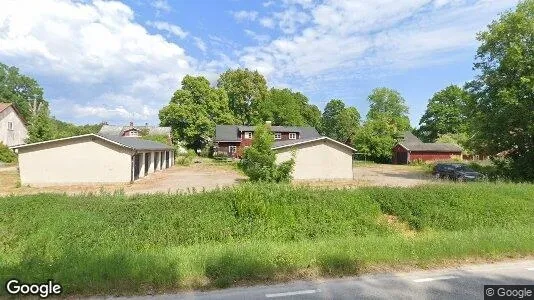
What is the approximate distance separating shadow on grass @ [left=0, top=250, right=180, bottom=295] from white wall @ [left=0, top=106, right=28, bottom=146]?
1840 inches

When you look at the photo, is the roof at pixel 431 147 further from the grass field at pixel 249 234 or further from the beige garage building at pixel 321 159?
the grass field at pixel 249 234

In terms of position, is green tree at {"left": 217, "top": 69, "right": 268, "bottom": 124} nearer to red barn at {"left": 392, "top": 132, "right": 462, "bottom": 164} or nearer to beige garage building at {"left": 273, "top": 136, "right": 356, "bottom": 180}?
red barn at {"left": 392, "top": 132, "right": 462, "bottom": 164}

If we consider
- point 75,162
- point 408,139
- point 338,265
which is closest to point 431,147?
point 408,139

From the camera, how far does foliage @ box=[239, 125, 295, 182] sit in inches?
875

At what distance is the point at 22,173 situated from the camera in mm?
24375

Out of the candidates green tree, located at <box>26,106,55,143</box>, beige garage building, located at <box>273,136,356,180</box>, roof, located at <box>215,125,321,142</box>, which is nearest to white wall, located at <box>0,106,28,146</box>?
green tree, located at <box>26,106,55,143</box>

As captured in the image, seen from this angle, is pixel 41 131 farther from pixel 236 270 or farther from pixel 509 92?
pixel 509 92

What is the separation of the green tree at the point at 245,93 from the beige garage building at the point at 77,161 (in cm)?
4522

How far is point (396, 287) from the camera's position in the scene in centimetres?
640

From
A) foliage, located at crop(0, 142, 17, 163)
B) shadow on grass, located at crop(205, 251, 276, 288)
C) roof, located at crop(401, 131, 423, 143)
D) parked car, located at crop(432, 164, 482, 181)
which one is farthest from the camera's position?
roof, located at crop(401, 131, 423, 143)

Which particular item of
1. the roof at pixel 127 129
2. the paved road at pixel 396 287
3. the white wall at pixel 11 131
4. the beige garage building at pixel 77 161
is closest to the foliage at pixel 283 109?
the roof at pixel 127 129

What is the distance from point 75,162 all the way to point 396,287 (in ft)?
82.7

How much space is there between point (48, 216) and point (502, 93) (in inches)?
1153

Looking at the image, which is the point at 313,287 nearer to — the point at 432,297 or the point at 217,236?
the point at 432,297
